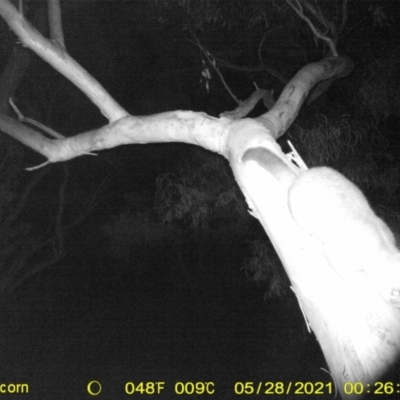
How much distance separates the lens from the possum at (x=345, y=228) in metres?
1.57

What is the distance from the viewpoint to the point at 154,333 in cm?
981

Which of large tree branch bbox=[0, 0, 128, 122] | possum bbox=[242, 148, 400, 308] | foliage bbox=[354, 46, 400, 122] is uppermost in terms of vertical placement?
foliage bbox=[354, 46, 400, 122]

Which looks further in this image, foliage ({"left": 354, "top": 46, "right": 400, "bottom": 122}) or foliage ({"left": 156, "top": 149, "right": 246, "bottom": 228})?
foliage ({"left": 156, "top": 149, "right": 246, "bottom": 228})

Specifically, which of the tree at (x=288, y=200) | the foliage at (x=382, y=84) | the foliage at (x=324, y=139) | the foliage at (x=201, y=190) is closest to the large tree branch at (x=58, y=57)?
the tree at (x=288, y=200)

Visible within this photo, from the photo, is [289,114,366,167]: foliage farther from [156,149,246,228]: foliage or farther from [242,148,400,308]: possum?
[242,148,400,308]: possum

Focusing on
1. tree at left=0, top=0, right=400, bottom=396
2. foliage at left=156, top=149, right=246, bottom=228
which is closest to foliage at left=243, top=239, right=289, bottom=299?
foliage at left=156, top=149, right=246, bottom=228

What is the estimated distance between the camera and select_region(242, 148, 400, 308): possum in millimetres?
1573

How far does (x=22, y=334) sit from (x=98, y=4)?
17.1 feet

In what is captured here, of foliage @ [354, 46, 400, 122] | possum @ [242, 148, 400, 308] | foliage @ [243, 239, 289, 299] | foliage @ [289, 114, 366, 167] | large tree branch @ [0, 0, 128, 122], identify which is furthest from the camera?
foliage @ [243, 239, 289, 299]

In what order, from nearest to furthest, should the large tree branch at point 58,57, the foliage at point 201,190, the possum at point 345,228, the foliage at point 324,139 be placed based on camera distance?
the possum at point 345,228 < the large tree branch at point 58,57 < the foliage at point 324,139 < the foliage at point 201,190

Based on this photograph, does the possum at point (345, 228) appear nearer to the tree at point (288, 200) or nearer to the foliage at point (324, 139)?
the tree at point (288, 200)

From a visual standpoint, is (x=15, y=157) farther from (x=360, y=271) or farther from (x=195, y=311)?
(x=360, y=271)

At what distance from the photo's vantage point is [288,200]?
1.88 m

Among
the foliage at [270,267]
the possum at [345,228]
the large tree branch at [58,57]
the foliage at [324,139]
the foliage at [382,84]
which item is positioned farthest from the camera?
the foliage at [270,267]
